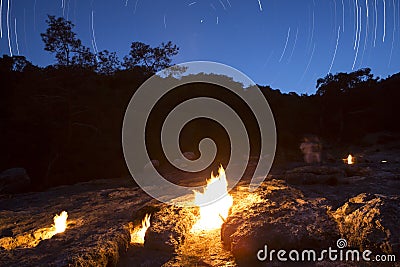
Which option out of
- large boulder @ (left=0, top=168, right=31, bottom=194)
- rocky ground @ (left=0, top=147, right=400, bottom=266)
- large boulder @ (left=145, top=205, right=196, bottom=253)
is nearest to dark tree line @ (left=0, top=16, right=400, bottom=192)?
large boulder @ (left=0, top=168, right=31, bottom=194)

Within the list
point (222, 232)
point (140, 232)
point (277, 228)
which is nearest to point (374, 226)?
point (277, 228)

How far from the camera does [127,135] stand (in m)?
22.3

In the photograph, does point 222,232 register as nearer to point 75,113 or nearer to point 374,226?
point 374,226

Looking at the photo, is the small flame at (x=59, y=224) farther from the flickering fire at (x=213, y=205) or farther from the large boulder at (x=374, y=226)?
the large boulder at (x=374, y=226)

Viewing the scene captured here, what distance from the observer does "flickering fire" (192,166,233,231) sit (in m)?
6.29

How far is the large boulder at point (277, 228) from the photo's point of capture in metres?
4.42

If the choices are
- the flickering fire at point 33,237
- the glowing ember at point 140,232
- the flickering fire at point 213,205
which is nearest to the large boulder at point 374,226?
the flickering fire at point 213,205

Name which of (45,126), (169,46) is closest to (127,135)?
(45,126)

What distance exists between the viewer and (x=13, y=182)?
14.8 m

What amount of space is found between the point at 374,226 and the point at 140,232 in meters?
4.44

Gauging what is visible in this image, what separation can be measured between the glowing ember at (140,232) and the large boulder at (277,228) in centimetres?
177

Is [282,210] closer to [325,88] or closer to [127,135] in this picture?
[127,135]

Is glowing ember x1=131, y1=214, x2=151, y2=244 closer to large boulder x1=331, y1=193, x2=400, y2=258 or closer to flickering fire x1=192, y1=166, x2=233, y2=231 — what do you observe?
flickering fire x1=192, y1=166, x2=233, y2=231

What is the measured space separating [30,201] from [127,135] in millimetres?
11881
